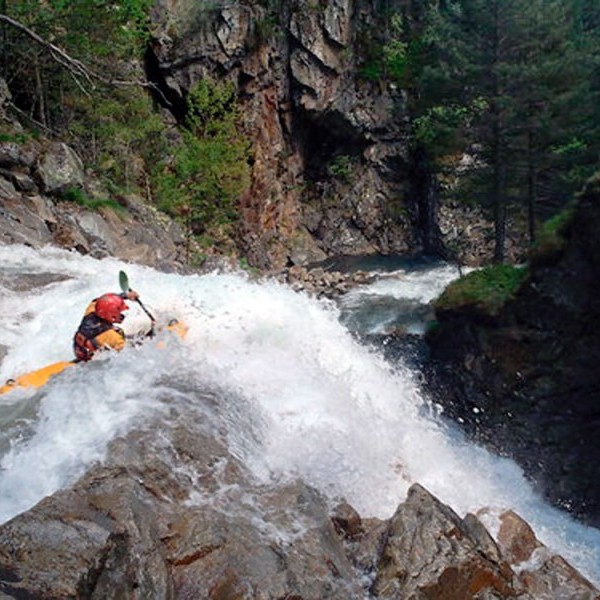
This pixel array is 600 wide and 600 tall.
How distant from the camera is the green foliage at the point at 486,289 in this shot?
9.43 meters

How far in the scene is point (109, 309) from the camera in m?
6.27

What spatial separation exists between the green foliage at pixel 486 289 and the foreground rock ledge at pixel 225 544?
202 inches

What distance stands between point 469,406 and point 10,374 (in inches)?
273

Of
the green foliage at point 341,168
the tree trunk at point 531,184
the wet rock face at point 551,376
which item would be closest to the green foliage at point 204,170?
the green foliage at point 341,168

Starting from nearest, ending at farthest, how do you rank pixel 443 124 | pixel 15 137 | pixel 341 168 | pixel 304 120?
pixel 15 137 → pixel 443 124 → pixel 304 120 → pixel 341 168

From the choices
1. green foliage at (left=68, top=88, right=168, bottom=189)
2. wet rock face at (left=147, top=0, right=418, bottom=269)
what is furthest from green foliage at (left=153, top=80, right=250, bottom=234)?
wet rock face at (left=147, top=0, right=418, bottom=269)

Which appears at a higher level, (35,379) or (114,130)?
(114,130)

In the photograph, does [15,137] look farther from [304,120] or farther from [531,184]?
[304,120]

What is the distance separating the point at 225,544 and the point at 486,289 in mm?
7526

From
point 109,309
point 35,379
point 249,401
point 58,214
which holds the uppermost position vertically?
point 58,214

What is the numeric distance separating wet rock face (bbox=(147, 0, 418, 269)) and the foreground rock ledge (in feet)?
57.8

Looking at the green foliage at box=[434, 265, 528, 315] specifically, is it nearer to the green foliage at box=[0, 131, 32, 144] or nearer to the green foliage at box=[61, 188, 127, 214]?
the green foliage at box=[61, 188, 127, 214]

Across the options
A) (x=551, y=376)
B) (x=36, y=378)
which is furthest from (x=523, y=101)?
(x=36, y=378)

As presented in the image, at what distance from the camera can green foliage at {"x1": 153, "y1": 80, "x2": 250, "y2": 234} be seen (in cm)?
1670
